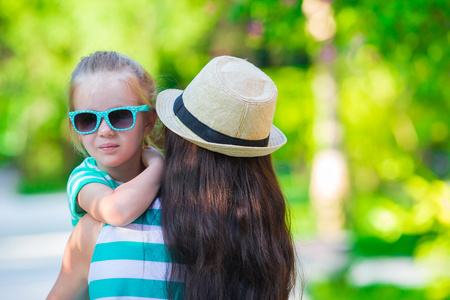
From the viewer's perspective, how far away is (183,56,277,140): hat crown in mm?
1569

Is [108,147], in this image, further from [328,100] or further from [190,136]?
[328,100]

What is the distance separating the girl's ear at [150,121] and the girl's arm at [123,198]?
17 centimetres

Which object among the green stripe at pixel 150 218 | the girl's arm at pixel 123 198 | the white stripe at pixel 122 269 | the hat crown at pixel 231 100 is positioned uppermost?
the hat crown at pixel 231 100

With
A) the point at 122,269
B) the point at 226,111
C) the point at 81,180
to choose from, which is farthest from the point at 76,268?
the point at 226,111

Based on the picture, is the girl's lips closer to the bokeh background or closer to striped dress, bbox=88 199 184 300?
striped dress, bbox=88 199 184 300

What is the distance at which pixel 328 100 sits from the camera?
278 inches

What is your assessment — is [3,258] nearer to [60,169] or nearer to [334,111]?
[334,111]

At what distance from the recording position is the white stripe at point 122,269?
147cm

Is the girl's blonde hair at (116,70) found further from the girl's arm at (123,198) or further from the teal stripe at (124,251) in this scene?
the teal stripe at (124,251)

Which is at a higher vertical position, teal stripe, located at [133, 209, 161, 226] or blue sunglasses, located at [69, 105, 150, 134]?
blue sunglasses, located at [69, 105, 150, 134]

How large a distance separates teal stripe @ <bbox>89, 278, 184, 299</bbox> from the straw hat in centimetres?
44

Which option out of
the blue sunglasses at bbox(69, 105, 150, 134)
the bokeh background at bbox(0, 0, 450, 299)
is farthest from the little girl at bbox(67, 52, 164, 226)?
the bokeh background at bbox(0, 0, 450, 299)

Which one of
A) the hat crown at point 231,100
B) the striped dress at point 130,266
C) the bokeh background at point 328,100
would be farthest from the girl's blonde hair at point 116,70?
the striped dress at point 130,266

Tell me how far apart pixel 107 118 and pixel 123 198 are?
29 centimetres
